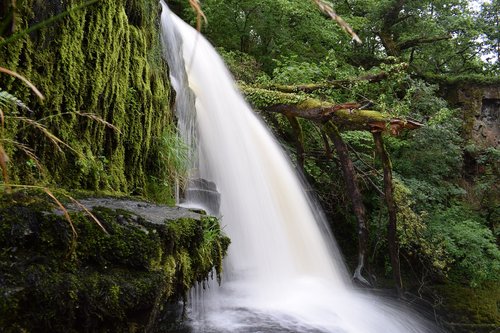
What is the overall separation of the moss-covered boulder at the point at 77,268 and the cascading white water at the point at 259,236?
169cm

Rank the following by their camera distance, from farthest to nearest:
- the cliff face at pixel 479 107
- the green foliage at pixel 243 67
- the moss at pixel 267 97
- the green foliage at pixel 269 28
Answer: the cliff face at pixel 479 107 → the green foliage at pixel 269 28 → the green foliage at pixel 243 67 → the moss at pixel 267 97

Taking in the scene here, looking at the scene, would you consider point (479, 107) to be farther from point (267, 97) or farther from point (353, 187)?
point (267, 97)

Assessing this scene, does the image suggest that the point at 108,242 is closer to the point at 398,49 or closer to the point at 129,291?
the point at 129,291

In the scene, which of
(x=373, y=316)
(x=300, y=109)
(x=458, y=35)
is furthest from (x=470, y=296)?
(x=458, y=35)

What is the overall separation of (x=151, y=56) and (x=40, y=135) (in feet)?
7.13

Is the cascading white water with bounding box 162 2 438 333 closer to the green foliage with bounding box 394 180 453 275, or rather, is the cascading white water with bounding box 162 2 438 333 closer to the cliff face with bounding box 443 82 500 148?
the green foliage with bounding box 394 180 453 275

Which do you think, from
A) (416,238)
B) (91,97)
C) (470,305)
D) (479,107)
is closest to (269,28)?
(416,238)

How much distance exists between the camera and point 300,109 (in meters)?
6.86

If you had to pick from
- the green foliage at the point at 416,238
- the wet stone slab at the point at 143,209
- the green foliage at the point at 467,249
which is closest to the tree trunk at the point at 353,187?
the green foliage at the point at 416,238

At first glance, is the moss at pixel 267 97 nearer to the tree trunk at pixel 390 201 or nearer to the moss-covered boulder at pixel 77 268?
the tree trunk at pixel 390 201

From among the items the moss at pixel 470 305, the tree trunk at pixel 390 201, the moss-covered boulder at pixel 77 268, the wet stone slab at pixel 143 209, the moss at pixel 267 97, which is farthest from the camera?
the moss at pixel 267 97

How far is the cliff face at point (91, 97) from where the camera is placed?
2.47 meters

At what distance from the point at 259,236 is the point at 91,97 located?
3584 millimetres

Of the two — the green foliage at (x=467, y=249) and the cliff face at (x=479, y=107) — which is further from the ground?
the cliff face at (x=479, y=107)
